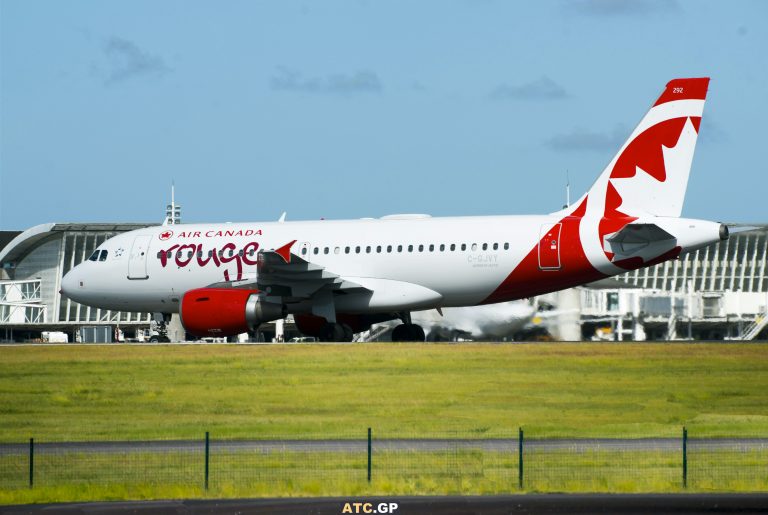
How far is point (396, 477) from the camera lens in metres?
21.6

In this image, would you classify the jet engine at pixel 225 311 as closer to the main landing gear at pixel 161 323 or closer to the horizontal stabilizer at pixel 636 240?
the main landing gear at pixel 161 323

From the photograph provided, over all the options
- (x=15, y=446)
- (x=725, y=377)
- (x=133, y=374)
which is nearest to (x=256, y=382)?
(x=133, y=374)

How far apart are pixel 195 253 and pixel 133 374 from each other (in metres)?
7.12

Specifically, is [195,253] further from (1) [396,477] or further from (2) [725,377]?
(1) [396,477]

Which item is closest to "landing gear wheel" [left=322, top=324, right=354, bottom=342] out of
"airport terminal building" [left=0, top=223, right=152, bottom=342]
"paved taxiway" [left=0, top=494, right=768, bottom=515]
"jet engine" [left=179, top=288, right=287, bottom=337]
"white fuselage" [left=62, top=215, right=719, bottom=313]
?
"white fuselage" [left=62, top=215, right=719, bottom=313]

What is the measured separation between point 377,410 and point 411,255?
373 inches

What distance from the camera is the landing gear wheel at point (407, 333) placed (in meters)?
43.2

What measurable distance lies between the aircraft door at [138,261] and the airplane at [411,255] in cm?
4

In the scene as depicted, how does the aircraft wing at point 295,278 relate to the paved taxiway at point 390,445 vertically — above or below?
above

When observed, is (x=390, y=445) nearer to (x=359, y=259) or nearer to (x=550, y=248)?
(x=550, y=248)

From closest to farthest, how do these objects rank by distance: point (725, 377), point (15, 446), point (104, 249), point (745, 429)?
point (15, 446), point (745, 429), point (725, 377), point (104, 249)

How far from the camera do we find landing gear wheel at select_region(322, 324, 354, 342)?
41.4m

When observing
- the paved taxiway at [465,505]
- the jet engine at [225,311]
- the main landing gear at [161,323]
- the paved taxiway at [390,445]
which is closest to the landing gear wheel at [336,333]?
the jet engine at [225,311]

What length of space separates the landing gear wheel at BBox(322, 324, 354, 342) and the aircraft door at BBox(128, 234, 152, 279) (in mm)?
7193
